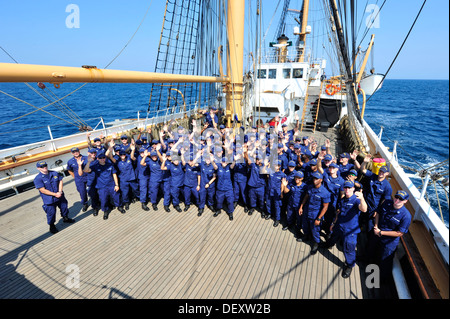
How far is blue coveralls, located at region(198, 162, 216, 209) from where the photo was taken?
5.01 m

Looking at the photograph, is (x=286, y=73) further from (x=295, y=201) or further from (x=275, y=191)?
(x=295, y=201)

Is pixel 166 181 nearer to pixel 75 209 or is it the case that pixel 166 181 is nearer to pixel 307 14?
pixel 75 209

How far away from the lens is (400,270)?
3395 millimetres

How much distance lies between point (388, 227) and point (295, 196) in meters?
1.48

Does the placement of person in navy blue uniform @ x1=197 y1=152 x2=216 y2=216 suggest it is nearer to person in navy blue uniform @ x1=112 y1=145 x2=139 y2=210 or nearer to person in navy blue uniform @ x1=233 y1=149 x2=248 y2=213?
person in navy blue uniform @ x1=233 y1=149 x2=248 y2=213

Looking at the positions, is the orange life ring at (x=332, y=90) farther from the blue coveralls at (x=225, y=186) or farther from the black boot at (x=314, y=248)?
the black boot at (x=314, y=248)

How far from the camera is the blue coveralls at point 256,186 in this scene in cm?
480

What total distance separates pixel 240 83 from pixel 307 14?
39.7ft

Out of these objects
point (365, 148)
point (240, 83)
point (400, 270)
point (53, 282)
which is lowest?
point (53, 282)

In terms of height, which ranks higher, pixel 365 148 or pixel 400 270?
pixel 365 148

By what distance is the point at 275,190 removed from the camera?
15.3 feet

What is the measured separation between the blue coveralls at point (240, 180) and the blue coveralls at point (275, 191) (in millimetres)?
617

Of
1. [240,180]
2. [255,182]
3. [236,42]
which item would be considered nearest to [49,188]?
[240,180]

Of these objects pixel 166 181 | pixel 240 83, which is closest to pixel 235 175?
pixel 166 181
